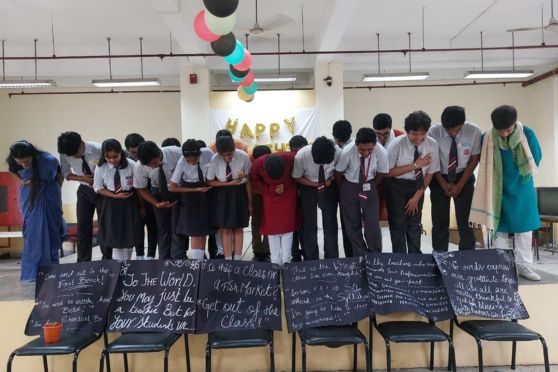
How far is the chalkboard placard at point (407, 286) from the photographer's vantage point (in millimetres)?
→ 2613

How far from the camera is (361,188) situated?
10.1 feet

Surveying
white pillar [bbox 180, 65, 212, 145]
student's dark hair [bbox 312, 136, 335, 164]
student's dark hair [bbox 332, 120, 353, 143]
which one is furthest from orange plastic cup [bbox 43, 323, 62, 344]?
white pillar [bbox 180, 65, 212, 145]

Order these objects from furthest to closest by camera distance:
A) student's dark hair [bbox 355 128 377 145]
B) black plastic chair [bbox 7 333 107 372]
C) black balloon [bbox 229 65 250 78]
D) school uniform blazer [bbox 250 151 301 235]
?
black balloon [bbox 229 65 250 78]
school uniform blazer [bbox 250 151 301 235]
student's dark hair [bbox 355 128 377 145]
black plastic chair [bbox 7 333 107 372]

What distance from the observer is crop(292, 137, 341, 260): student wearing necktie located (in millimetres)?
3205

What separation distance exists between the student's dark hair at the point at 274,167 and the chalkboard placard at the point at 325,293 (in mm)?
755

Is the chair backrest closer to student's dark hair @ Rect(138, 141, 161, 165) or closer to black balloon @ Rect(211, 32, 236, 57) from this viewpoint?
black balloon @ Rect(211, 32, 236, 57)

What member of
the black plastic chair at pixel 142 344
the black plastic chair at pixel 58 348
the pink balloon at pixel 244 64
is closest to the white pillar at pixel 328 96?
the pink balloon at pixel 244 64

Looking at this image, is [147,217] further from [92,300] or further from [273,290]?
[273,290]

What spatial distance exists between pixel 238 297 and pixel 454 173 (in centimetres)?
193

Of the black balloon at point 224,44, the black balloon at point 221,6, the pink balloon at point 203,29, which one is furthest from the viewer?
the black balloon at point 224,44

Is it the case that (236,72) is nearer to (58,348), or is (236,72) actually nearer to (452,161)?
(452,161)

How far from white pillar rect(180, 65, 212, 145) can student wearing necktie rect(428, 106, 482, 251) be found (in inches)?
207

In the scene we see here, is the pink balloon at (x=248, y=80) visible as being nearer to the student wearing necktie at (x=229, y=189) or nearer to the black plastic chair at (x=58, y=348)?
the student wearing necktie at (x=229, y=189)

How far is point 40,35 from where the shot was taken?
6.84 meters
